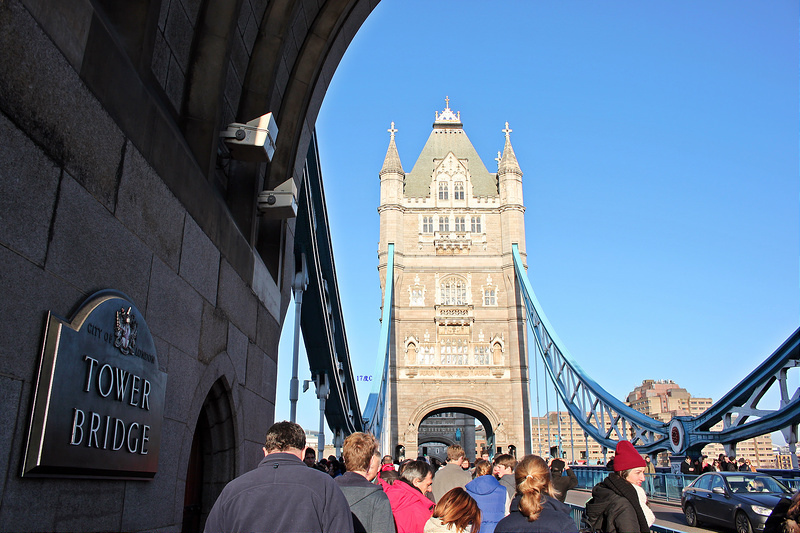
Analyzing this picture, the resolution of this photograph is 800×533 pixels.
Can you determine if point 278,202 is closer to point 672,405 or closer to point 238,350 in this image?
point 238,350

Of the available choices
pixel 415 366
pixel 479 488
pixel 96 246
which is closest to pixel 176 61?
pixel 96 246

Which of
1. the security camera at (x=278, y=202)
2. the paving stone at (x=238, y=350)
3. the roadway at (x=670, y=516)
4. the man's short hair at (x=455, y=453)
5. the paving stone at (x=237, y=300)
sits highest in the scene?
the security camera at (x=278, y=202)

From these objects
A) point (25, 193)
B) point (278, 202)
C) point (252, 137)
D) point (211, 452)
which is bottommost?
point (211, 452)

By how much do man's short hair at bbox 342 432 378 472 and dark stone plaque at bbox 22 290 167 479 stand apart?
992 mm

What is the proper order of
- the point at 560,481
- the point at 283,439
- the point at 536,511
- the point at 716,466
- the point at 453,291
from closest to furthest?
the point at 283,439 < the point at 536,511 < the point at 560,481 < the point at 716,466 < the point at 453,291

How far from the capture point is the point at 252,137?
4.70 m

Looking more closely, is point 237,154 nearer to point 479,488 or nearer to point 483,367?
point 479,488

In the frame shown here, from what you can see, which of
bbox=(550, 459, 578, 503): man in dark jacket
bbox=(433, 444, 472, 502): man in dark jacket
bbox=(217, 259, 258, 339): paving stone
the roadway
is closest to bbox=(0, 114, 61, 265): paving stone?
bbox=(217, 259, 258, 339): paving stone

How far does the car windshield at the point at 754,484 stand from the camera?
9.14 meters

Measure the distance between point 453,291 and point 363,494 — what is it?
33706 millimetres

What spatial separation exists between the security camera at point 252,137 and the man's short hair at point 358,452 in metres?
2.35

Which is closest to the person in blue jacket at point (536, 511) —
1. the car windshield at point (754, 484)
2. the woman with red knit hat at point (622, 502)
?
the woman with red knit hat at point (622, 502)

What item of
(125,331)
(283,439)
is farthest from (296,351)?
(283,439)

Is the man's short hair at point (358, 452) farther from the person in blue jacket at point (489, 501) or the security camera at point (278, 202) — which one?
the security camera at point (278, 202)
